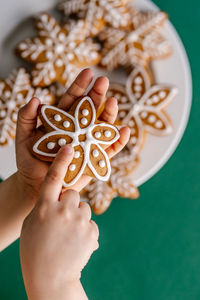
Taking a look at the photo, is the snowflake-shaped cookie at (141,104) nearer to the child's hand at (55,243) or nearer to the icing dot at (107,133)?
the icing dot at (107,133)

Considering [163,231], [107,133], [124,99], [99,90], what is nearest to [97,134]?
[107,133]

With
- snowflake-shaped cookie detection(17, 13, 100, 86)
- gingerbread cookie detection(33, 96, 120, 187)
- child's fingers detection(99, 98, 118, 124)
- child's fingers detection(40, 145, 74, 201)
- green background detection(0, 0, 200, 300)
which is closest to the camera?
child's fingers detection(40, 145, 74, 201)

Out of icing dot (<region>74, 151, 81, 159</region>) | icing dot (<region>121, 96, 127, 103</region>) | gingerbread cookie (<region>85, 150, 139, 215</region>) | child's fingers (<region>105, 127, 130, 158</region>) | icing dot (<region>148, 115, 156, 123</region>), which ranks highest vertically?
icing dot (<region>74, 151, 81, 159</region>)

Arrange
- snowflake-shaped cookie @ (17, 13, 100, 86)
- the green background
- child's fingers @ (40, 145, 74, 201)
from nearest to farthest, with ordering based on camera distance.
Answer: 1. child's fingers @ (40, 145, 74, 201)
2. snowflake-shaped cookie @ (17, 13, 100, 86)
3. the green background

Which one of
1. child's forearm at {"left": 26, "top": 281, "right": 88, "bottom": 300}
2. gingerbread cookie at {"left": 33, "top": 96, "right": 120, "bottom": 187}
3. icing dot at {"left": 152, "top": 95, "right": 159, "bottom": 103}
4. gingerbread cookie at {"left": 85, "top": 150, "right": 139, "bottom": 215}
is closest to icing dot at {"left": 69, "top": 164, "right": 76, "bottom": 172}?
gingerbread cookie at {"left": 33, "top": 96, "right": 120, "bottom": 187}

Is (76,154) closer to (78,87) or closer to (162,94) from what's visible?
(78,87)

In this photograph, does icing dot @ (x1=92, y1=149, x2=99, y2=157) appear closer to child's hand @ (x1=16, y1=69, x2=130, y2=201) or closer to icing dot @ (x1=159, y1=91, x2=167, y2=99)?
child's hand @ (x1=16, y1=69, x2=130, y2=201)

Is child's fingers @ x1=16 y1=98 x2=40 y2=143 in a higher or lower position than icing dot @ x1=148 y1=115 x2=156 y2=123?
higher

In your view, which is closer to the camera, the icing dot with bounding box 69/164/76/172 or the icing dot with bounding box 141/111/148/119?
the icing dot with bounding box 69/164/76/172
